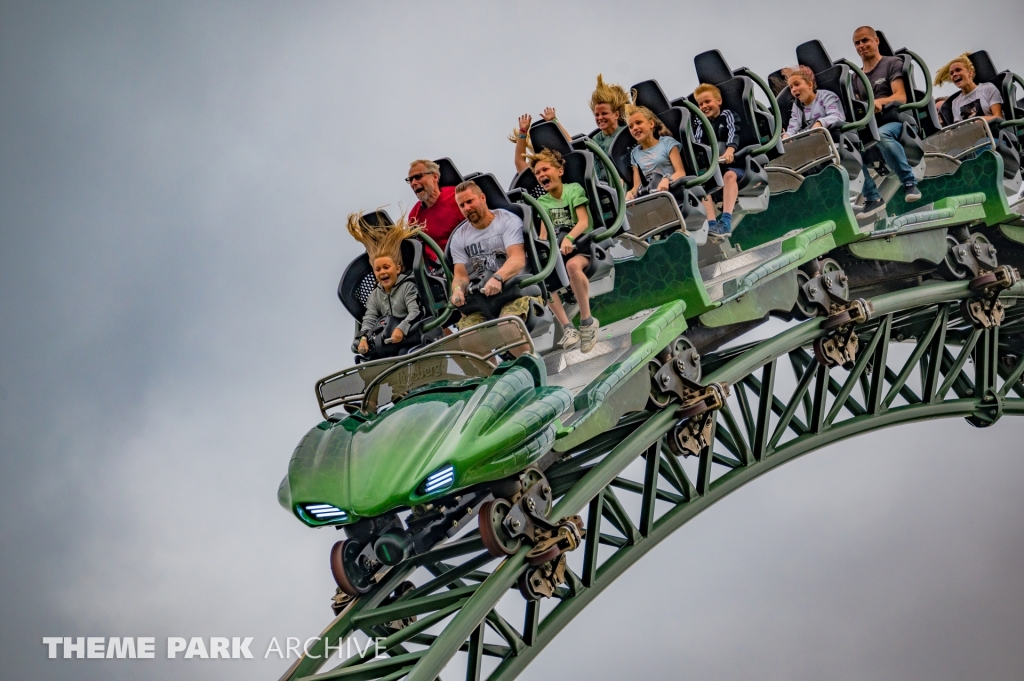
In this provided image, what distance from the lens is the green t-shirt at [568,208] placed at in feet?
31.8

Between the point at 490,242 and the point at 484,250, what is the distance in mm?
75

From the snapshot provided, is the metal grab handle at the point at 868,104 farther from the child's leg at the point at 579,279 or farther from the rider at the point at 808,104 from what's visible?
the child's leg at the point at 579,279

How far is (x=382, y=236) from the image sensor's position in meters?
9.43

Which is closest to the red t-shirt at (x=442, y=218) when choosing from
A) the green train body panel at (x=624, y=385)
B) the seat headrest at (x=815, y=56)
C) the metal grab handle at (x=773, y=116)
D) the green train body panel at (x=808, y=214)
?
the green train body panel at (x=624, y=385)

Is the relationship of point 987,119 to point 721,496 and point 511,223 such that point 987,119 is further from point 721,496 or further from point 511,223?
point 511,223

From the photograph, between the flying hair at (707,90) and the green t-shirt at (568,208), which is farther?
the flying hair at (707,90)

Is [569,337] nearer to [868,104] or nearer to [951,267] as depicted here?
[868,104]

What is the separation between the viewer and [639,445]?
10102mm

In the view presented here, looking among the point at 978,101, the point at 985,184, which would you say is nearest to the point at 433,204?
the point at 985,184

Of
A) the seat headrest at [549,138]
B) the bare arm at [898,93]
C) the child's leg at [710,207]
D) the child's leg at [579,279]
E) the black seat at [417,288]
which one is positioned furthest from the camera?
the bare arm at [898,93]

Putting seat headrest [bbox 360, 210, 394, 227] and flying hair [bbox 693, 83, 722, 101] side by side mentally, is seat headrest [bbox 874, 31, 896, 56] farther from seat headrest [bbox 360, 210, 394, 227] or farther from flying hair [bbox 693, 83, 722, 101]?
seat headrest [bbox 360, 210, 394, 227]

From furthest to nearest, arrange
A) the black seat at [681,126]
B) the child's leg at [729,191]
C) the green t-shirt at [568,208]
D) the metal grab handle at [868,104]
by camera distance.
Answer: the metal grab handle at [868,104] → the child's leg at [729,191] → the black seat at [681,126] → the green t-shirt at [568,208]

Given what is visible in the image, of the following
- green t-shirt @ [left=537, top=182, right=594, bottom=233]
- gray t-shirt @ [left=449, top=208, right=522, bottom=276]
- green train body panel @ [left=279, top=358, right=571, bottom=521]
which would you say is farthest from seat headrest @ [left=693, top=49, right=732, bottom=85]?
green train body panel @ [left=279, top=358, right=571, bottom=521]

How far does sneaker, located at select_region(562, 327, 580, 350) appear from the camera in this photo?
31.3ft
